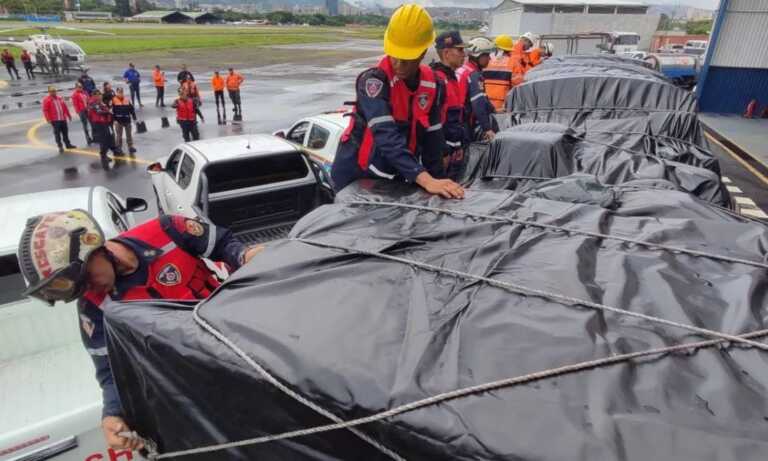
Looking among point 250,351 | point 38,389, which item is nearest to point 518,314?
point 250,351

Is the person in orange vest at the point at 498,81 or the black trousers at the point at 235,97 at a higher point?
the person in orange vest at the point at 498,81

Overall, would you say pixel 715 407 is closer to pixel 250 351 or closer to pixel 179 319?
pixel 250 351

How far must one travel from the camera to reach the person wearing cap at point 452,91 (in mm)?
4668

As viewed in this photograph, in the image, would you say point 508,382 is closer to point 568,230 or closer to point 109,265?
point 568,230

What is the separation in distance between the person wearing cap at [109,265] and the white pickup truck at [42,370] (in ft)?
1.71

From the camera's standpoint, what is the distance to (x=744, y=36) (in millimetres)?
14516

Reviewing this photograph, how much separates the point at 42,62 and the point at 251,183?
1052 inches

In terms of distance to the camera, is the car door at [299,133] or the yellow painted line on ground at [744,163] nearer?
the car door at [299,133]

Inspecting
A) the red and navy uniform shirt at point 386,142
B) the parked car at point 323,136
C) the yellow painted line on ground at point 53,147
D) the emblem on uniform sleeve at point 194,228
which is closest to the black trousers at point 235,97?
the yellow painted line on ground at point 53,147

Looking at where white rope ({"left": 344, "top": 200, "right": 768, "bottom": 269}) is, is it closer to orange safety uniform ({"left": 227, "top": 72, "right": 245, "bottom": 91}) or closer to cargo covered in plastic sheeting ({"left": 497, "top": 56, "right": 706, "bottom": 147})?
cargo covered in plastic sheeting ({"left": 497, "top": 56, "right": 706, "bottom": 147})

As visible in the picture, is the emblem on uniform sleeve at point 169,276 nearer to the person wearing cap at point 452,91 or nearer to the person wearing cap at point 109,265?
the person wearing cap at point 109,265

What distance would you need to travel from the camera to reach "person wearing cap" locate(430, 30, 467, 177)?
4.67 meters

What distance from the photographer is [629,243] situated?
5.97ft

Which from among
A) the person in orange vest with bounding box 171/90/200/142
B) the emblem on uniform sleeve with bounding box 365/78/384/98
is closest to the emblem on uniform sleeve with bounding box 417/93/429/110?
the emblem on uniform sleeve with bounding box 365/78/384/98
